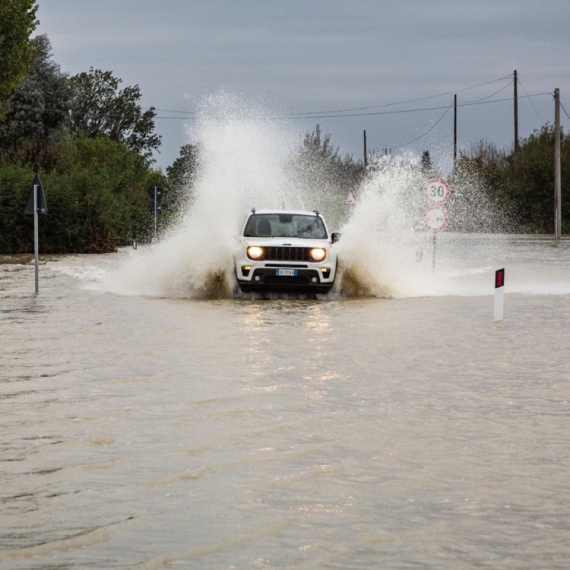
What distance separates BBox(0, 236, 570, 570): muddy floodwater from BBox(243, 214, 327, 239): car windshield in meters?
5.49

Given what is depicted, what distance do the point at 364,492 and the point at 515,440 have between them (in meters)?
1.84

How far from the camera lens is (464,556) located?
493 centimetres

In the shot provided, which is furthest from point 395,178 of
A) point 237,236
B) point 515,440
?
point 515,440

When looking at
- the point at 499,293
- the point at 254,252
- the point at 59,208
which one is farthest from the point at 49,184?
the point at 499,293

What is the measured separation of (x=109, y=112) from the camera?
10212 centimetres

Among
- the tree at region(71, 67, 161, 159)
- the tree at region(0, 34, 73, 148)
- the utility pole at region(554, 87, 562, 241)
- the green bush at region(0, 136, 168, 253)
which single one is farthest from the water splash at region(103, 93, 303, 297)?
the tree at region(71, 67, 161, 159)

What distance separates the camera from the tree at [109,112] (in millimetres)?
101812

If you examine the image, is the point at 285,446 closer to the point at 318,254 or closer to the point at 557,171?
the point at 318,254

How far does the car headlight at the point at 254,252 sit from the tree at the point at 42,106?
51.9 m

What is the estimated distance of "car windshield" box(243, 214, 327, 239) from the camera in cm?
2066

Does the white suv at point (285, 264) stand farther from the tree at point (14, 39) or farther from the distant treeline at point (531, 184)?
the distant treeline at point (531, 184)

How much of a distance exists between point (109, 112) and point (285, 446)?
97.8 metres

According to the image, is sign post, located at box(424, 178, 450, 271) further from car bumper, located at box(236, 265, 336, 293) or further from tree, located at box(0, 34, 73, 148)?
tree, located at box(0, 34, 73, 148)

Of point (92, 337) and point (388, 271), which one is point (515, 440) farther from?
point (388, 271)
